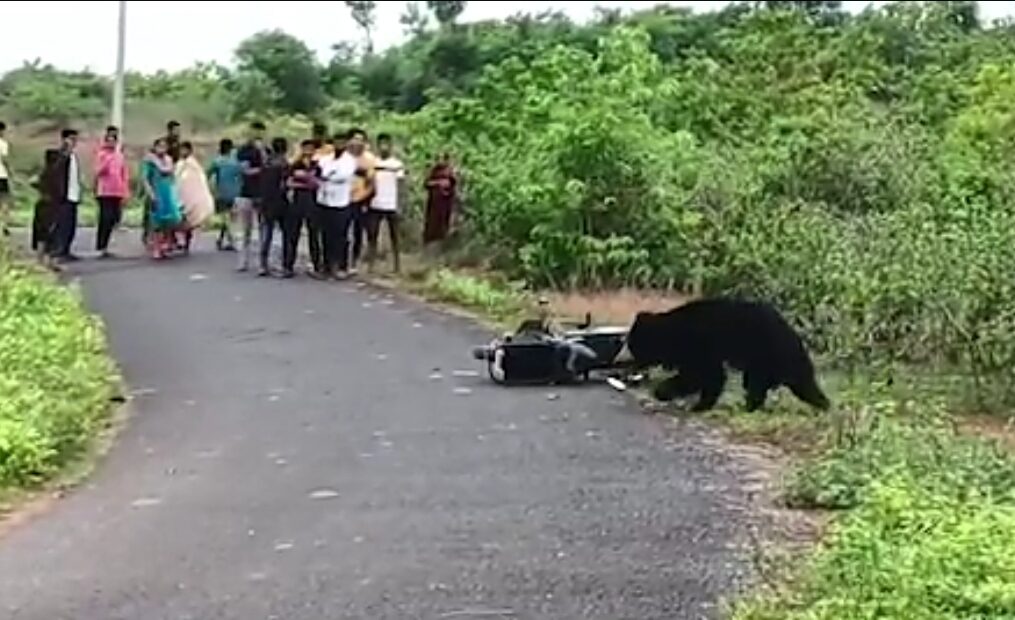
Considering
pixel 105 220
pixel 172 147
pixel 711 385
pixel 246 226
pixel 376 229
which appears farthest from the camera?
pixel 105 220

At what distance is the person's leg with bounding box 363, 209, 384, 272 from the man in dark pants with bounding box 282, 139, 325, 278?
0.58 m

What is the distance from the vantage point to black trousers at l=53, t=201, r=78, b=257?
24844mm

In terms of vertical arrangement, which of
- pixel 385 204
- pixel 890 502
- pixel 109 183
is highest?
pixel 890 502

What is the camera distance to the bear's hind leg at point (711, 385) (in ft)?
45.5

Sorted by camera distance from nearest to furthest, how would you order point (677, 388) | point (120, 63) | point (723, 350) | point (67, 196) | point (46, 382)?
point (46, 382) → point (723, 350) → point (677, 388) → point (67, 196) → point (120, 63)

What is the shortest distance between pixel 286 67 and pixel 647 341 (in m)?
43.4

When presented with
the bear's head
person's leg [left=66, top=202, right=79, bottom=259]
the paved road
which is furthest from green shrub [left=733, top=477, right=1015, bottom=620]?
person's leg [left=66, top=202, right=79, bottom=259]

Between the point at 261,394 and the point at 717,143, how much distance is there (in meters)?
10.8

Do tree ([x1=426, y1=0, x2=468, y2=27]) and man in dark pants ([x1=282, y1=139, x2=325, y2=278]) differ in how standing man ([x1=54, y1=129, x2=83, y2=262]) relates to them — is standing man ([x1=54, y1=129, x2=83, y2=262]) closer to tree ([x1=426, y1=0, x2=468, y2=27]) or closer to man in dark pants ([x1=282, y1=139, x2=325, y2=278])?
man in dark pants ([x1=282, y1=139, x2=325, y2=278])

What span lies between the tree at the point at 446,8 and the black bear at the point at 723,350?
4921cm

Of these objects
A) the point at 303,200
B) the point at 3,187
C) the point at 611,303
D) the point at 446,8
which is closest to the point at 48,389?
the point at 611,303

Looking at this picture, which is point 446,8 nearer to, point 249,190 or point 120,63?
point 120,63

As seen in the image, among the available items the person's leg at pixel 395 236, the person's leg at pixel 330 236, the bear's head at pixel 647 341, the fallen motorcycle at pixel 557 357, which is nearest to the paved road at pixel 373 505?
the fallen motorcycle at pixel 557 357

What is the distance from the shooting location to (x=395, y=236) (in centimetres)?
2419
